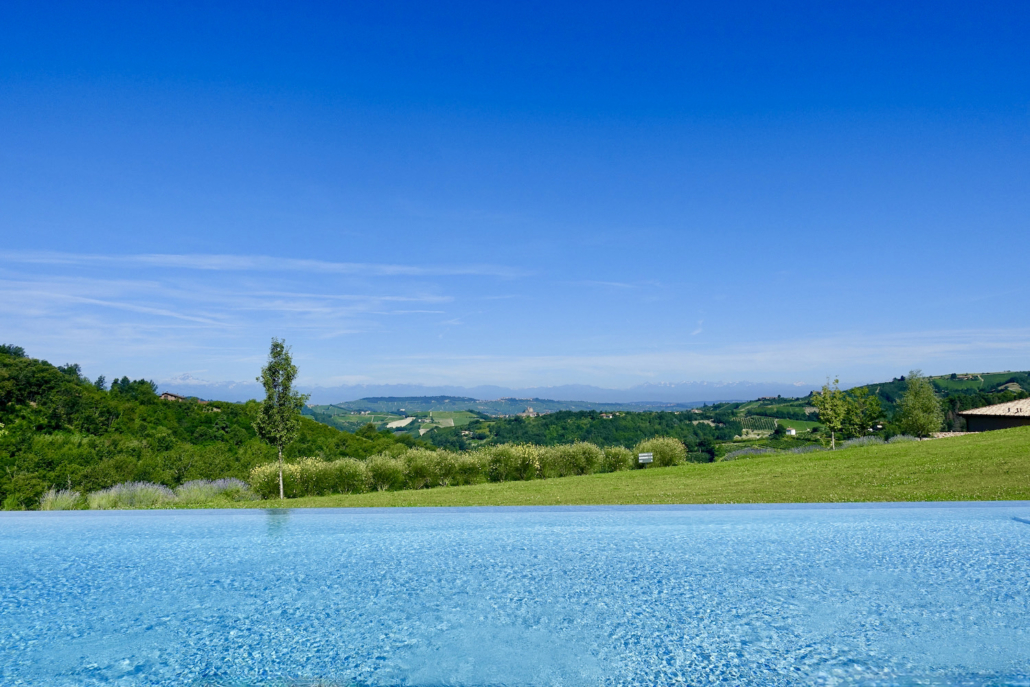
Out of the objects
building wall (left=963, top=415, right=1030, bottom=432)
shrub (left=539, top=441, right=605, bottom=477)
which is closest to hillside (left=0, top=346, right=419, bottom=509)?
shrub (left=539, top=441, right=605, bottom=477)

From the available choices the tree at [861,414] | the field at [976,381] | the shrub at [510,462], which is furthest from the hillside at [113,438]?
the field at [976,381]

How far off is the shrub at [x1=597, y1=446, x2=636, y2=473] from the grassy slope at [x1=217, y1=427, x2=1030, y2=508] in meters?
2.40

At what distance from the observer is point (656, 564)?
7.89 meters

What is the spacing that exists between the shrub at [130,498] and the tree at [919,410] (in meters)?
36.2

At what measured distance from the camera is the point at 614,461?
2233 centimetres

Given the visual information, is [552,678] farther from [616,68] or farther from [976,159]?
[976,159]

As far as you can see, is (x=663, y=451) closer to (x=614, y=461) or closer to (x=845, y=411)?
(x=614, y=461)

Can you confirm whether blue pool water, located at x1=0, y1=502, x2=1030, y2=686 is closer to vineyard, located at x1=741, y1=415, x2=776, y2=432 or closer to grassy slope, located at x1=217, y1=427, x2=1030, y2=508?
grassy slope, located at x1=217, y1=427, x2=1030, y2=508

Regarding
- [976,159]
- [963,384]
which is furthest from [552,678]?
[963,384]

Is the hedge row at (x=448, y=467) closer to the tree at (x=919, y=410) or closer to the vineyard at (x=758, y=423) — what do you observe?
the tree at (x=919, y=410)

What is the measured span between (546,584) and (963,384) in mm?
95426

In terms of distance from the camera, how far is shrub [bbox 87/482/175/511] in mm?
13922

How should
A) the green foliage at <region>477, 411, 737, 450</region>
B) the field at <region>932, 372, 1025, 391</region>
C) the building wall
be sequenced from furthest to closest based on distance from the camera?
1. the field at <region>932, 372, 1025, 391</region>
2. the green foliage at <region>477, 411, 737, 450</region>
3. the building wall

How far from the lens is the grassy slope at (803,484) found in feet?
39.4
